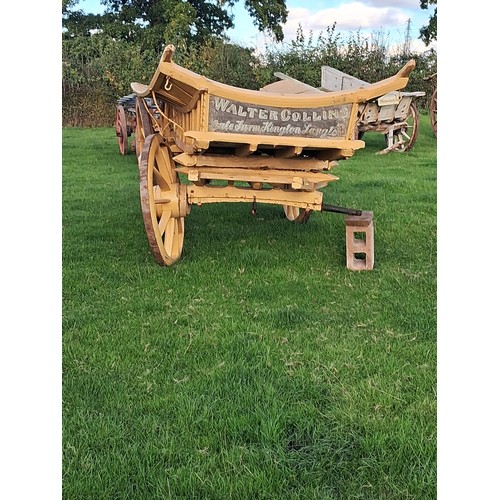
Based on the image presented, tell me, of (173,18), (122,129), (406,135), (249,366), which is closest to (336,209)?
(249,366)

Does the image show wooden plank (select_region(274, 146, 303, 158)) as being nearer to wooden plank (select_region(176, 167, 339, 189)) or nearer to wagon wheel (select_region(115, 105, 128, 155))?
wooden plank (select_region(176, 167, 339, 189))

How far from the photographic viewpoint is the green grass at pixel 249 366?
1565 millimetres

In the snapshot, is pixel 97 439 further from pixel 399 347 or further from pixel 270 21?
pixel 270 21

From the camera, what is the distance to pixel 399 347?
2.24 m

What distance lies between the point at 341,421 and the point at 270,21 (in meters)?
2.21

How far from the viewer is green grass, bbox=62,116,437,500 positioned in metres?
1.57

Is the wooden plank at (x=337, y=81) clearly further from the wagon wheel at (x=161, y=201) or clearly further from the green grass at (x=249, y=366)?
the wagon wheel at (x=161, y=201)

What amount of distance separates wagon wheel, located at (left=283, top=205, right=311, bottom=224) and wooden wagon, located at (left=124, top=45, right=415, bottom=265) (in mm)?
721

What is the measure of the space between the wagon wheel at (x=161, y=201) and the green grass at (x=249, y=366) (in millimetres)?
120

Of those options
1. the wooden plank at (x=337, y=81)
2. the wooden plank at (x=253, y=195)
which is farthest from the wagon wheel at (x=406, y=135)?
the wooden plank at (x=253, y=195)

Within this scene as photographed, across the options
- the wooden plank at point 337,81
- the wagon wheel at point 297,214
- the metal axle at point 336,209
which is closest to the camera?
the metal axle at point 336,209

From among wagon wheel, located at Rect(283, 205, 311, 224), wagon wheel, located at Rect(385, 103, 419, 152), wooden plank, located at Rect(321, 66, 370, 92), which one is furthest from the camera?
wagon wheel, located at Rect(385, 103, 419, 152)

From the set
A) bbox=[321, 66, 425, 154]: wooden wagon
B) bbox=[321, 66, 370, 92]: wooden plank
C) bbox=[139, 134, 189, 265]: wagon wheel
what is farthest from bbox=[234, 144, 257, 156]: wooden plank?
bbox=[321, 66, 425, 154]: wooden wagon

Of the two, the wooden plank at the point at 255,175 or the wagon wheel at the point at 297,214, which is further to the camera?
the wagon wheel at the point at 297,214
